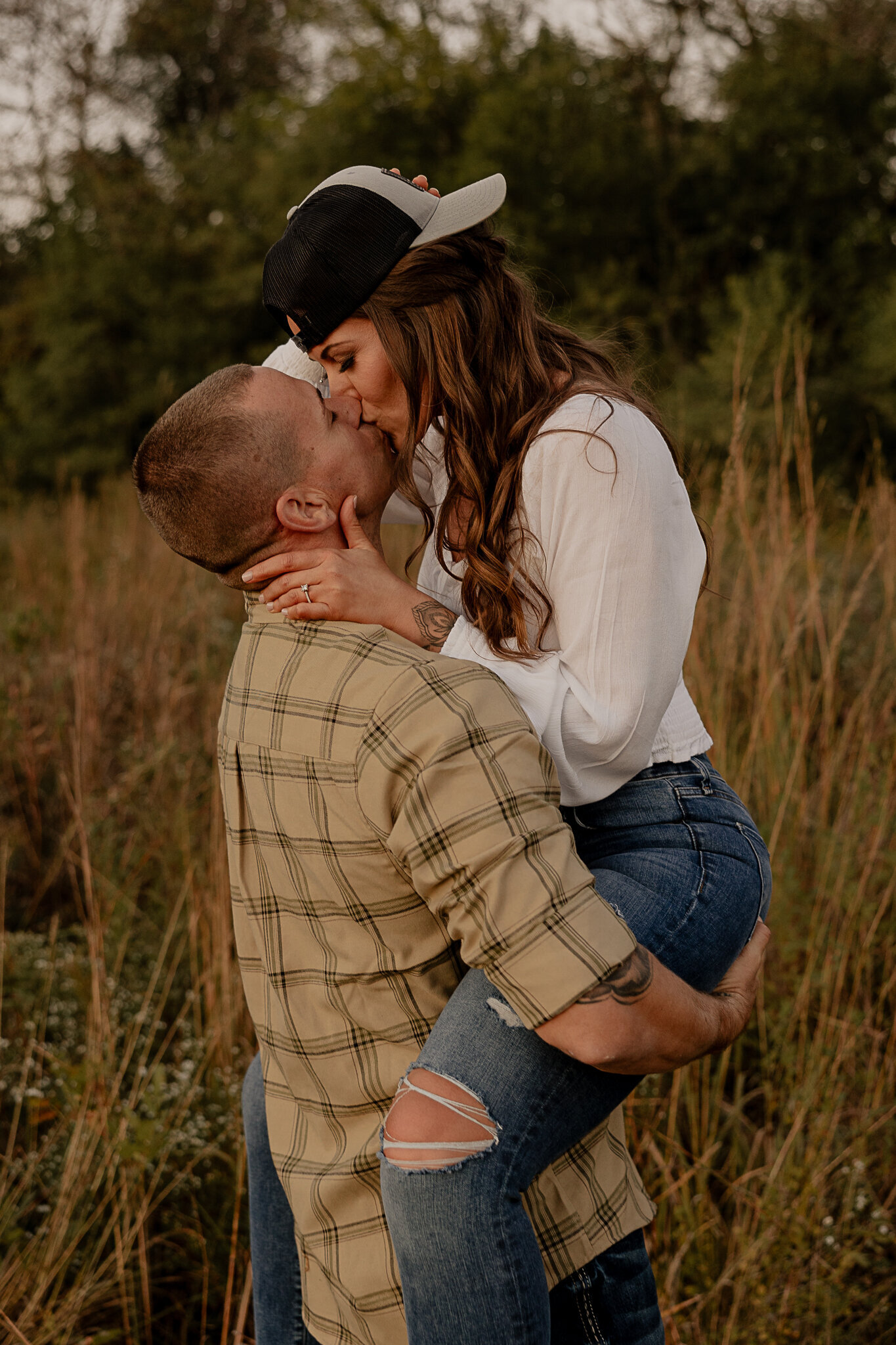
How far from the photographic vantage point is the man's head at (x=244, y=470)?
1.53 metres

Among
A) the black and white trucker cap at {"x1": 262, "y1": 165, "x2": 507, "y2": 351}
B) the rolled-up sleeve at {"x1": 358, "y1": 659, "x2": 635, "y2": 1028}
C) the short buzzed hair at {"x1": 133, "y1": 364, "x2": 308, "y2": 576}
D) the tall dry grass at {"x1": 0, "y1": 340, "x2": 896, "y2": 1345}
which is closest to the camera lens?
the rolled-up sleeve at {"x1": 358, "y1": 659, "x2": 635, "y2": 1028}

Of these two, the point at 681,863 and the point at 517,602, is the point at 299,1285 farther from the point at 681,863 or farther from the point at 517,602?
the point at 517,602

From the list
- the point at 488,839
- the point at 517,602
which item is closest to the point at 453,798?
the point at 488,839

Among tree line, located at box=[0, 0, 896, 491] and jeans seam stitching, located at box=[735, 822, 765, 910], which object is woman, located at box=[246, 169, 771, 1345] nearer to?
jeans seam stitching, located at box=[735, 822, 765, 910]

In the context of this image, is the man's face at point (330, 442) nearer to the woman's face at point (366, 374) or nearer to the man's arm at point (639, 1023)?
the woman's face at point (366, 374)

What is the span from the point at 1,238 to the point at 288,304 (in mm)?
17725

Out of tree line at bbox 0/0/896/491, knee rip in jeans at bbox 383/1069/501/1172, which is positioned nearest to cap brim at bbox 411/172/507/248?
knee rip in jeans at bbox 383/1069/501/1172

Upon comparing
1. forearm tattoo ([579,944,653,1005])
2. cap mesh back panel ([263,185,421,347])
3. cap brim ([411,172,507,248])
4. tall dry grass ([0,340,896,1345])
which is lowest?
tall dry grass ([0,340,896,1345])

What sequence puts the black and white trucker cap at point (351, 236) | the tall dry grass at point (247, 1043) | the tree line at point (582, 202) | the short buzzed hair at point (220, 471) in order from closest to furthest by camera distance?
the short buzzed hair at point (220, 471) → the black and white trucker cap at point (351, 236) → the tall dry grass at point (247, 1043) → the tree line at point (582, 202)

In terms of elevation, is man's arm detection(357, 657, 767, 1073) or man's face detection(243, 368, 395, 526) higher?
man's face detection(243, 368, 395, 526)

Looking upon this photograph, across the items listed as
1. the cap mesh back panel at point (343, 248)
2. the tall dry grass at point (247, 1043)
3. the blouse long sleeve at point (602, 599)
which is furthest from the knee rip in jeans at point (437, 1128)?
the cap mesh back panel at point (343, 248)

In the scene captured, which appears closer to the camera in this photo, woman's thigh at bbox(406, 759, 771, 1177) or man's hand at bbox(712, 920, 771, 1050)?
woman's thigh at bbox(406, 759, 771, 1177)

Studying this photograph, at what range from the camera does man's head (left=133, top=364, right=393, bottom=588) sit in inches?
60.1

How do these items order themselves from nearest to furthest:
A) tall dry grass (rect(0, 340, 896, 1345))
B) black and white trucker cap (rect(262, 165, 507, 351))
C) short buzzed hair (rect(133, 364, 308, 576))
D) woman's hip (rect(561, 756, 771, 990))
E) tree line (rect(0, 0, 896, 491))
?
woman's hip (rect(561, 756, 771, 990)), short buzzed hair (rect(133, 364, 308, 576)), black and white trucker cap (rect(262, 165, 507, 351)), tall dry grass (rect(0, 340, 896, 1345)), tree line (rect(0, 0, 896, 491))
